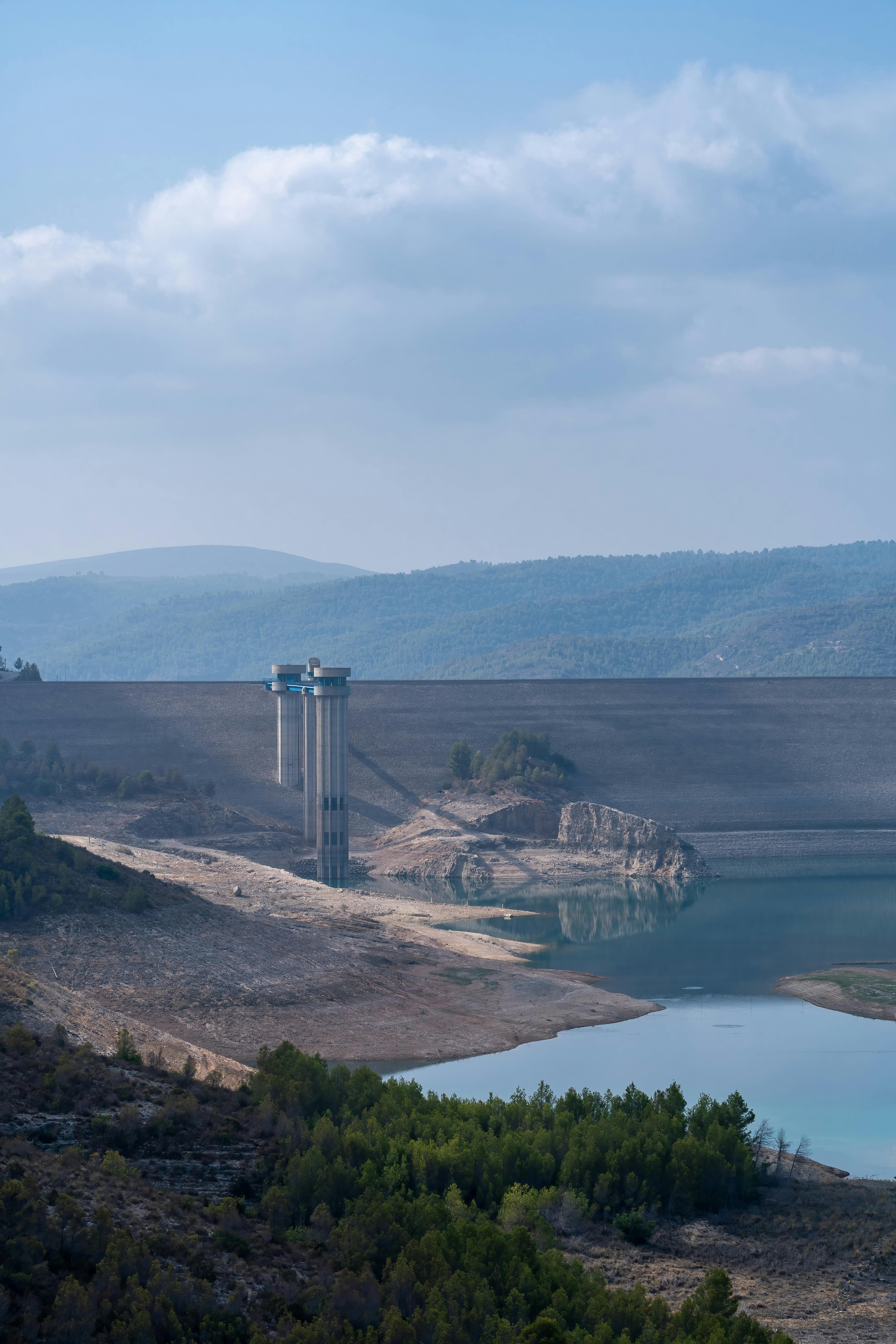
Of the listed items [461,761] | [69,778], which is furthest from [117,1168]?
[461,761]

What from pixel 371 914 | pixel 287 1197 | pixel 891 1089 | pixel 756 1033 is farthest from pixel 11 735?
pixel 287 1197

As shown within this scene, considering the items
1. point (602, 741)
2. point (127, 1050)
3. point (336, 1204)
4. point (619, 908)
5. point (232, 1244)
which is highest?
point (602, 741)

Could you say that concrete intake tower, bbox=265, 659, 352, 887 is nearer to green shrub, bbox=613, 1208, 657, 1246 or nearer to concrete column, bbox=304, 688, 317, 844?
concrete column, bbox=304, 688, 317, 844

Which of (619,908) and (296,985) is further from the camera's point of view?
(619,908)

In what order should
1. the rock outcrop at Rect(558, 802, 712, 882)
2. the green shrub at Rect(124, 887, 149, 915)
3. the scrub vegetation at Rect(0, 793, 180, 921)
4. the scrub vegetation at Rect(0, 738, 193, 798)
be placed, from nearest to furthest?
the scrub vegetation at Rect(0, 793, 180, 921) < the green shrub at Rect(124, 887, 149, 915) < the rock outcrop at Rect(558, 802, 712, 882) < the scrub vegetation at Rect(0, 738, 193, 798)

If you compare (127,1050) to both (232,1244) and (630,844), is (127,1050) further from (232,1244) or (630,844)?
(630,844)

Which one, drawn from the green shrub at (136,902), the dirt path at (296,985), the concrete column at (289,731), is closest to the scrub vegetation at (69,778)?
the concrete column at (289,731)

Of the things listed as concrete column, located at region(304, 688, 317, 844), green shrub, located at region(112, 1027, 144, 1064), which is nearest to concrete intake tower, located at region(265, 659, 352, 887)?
concrete column, located at region(304, 688, 317, 844)
